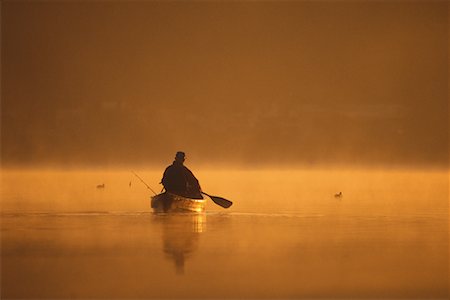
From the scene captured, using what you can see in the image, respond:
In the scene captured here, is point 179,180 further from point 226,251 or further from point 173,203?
point 226,251

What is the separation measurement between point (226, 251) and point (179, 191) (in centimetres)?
745

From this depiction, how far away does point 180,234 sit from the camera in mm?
22969

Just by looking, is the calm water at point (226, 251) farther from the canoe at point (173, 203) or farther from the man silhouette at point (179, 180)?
the man silhouette at point (179, 180)

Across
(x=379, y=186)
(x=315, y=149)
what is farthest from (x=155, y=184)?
(x=315, y=149)

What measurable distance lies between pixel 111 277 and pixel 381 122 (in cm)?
10790

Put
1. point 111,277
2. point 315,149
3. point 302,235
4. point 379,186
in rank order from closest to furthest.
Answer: point 111,277, point 302,235, point 379,186, point 315,149

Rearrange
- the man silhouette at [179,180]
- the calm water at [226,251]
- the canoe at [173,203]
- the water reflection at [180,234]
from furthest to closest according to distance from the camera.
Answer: the canoe at [173,203] < the man silhouette at [179,180] < the water reflection at [180,234] < the calm water at [226,251]

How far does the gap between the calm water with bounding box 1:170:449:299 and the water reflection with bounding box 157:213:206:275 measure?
0.07 feet

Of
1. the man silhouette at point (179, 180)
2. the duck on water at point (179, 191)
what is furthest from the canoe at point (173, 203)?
the man silhouette at point (179, 180)

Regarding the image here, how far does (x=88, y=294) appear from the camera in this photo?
16000 mm

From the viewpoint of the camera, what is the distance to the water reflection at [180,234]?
63.6ft

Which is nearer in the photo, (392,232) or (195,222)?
(392,232)

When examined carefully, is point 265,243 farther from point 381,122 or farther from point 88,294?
point 381,122

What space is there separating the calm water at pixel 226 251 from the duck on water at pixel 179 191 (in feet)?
1.01
